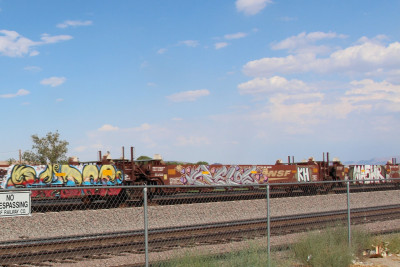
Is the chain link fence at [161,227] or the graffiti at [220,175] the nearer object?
the chain link fence at [161,227]

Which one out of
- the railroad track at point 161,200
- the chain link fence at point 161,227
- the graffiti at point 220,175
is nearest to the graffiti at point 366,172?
the railroad track at point 161,200

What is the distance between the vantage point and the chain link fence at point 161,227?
371 inches

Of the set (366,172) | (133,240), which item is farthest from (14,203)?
(366,172)

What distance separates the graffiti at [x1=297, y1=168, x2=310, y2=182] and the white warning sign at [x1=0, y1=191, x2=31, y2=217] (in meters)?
30.5

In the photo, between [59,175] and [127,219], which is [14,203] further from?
[59,175]

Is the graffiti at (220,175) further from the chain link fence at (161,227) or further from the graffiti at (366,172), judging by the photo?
the graffiti at (366,172)

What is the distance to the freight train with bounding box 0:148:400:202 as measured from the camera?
2270 centimetres

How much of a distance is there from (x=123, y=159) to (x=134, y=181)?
1.42m

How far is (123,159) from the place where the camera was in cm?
2728

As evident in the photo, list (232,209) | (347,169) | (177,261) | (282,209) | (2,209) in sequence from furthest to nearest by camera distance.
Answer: (347,169), (282,209), (232,209), (177,261), (2,209)

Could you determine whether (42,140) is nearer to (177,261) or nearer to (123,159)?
(123,159)

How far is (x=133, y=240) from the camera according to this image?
36.8ft

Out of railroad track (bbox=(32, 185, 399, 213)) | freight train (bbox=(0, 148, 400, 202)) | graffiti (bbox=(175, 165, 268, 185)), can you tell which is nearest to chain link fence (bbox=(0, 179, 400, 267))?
railroad track (bbox=(32, 185, 399, 213))

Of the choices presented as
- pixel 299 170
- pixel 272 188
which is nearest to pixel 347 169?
pixel 299 170
